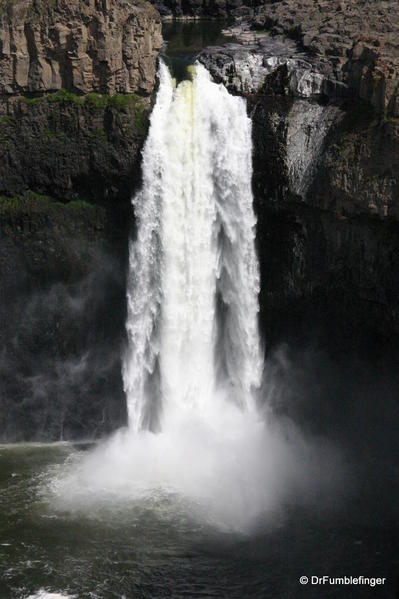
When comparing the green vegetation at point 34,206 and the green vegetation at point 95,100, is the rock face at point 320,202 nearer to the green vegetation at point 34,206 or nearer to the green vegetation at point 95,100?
the green vegetation at point 95,100

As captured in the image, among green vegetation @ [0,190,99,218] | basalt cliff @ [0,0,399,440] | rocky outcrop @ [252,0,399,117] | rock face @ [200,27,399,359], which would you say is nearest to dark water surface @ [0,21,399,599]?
basalt cliff @ [0,0,399,440]

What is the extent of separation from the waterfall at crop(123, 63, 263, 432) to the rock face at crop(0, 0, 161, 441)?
0.87 meters

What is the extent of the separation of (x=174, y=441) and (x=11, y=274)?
769 cm

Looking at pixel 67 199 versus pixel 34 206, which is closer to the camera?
pixel 34 206

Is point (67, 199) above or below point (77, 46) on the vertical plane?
below

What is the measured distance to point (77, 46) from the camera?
92.9 feet

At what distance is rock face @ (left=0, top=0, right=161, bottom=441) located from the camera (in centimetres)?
2848

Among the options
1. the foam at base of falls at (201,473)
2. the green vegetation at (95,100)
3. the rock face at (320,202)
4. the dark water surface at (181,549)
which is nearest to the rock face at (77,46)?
the green vegetation at (95,100)

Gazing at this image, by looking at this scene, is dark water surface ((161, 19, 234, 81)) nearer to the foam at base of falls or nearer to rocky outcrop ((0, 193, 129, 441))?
rocky outcrop ((0, 193, 129, 441))

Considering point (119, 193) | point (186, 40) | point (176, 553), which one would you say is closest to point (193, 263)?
point (119, 193)

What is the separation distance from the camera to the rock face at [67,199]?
28484 millimetres

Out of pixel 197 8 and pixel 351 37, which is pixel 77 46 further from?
pixel 197 8

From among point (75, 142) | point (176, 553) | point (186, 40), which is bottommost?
point (176, 553)

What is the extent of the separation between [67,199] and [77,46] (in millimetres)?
4866
